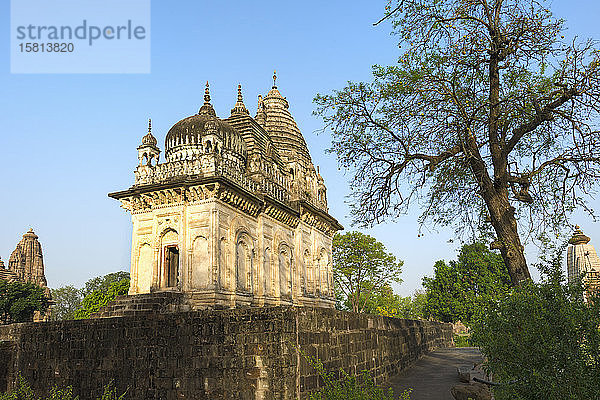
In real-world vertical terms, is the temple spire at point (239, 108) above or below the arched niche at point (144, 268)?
above

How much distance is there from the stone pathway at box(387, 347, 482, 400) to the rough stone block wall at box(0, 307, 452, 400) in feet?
1.80

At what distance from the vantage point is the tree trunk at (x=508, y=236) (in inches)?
406

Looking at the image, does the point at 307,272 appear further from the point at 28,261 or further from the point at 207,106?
the point at 28,261

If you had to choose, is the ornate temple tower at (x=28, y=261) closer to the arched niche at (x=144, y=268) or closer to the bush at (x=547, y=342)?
the arched niche at (x=144, y=268)

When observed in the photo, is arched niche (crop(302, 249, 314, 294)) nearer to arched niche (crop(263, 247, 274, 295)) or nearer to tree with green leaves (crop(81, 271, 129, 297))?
arched niche (crop(263, 247, 274, 295))

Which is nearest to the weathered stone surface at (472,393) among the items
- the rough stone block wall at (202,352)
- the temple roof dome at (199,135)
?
the rough stone block wall at (202,352)

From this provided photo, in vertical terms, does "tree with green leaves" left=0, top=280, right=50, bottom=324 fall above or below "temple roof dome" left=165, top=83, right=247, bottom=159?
below

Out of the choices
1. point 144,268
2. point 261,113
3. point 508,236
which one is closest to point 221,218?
point 144,268

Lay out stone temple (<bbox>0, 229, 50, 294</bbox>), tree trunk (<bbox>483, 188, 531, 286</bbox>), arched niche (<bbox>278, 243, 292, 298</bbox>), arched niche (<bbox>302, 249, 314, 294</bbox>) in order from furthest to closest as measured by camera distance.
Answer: stone temple (<bbox>0, 229, 50, 294</bbox>), arched niche (<bbox>302, 249, 314, 294</bbox>), arched niche (<bbox>278, 243, 292, 298</bbox>), tree trunk (<bbox>483, 188, 531, 286</bbox>)

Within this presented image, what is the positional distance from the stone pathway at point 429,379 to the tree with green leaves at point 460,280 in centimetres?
2879

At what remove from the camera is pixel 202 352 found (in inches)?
408

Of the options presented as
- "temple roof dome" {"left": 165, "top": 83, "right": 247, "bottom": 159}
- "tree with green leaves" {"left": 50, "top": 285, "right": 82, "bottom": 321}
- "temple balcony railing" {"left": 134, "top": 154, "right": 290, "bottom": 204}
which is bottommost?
"tree with green leaves" {"left": 50, "top": 285, "right": 82, "bottom": 321}

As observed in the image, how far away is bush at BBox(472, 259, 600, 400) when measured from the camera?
18.6 ft

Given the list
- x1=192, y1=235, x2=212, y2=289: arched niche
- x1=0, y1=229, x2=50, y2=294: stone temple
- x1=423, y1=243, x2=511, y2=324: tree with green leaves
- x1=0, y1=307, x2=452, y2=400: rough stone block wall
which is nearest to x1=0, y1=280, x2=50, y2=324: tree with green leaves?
x1=0, y1=229, x2=50, y2=294: stone temple
